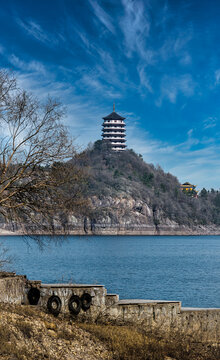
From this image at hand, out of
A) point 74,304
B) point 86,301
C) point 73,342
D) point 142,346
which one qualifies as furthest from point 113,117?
point 73,342

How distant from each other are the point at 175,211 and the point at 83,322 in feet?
586

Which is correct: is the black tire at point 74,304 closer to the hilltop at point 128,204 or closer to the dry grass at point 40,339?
the dry grass at point 40,339

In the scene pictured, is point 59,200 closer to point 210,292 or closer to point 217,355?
point 217,355

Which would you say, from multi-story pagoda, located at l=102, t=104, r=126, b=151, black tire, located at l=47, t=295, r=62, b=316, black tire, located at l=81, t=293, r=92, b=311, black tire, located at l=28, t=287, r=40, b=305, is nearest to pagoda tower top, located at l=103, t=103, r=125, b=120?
multi-story pagoda, located at l=102, t=104, r=126, b=151

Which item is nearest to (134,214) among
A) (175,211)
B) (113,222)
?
(113,222)

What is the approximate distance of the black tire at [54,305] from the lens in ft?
41.0

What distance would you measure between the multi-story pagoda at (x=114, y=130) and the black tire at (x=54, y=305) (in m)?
181

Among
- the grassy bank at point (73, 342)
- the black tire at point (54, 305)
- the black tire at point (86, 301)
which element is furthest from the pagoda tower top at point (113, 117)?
the grassy bank at point (73, 342)

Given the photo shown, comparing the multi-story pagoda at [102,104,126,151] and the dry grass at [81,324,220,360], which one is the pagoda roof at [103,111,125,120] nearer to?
the multi-story pagoda at [102,104,126,151]

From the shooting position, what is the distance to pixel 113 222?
16950 cm

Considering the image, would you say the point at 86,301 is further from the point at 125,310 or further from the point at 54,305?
the point at 125,310

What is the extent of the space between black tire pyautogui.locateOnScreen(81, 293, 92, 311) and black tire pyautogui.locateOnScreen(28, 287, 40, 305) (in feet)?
4.62

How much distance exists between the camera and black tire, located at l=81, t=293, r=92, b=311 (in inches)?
506

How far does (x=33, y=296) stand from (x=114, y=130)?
184 metres
